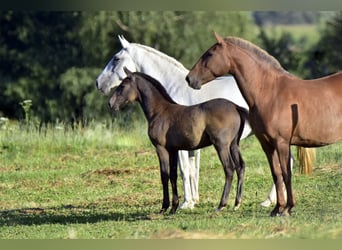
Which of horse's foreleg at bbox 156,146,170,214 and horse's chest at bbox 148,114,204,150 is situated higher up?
horse's chest at bbox 148,114,204,150

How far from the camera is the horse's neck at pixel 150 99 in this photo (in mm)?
11195

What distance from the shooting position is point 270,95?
10133mm

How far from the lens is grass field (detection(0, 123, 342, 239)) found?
921 centimetres

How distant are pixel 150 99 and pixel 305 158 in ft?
9.15

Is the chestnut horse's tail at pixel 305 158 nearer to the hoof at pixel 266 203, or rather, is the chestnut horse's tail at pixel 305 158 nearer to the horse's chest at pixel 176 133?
the hoof at pixel 266 203

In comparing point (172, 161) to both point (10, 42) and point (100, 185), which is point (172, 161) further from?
point (10, 42)

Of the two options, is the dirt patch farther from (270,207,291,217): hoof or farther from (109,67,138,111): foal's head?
(270,207,291,217): hoof

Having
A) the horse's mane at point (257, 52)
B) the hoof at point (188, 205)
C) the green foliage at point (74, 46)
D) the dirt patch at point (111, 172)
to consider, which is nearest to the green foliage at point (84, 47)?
the green foliage at point (74, 46)

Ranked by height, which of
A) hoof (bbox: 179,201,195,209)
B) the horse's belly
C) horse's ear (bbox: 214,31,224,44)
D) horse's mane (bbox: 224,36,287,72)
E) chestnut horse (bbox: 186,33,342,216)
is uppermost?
horse's ear (bbox: 214,31,224,44)

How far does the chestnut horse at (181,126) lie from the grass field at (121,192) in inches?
20.3

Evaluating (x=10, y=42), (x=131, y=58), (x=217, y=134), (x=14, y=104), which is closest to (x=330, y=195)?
(x=217, y=134)

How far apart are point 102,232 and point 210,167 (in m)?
5.90

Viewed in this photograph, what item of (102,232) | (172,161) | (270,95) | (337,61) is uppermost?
(337,61)

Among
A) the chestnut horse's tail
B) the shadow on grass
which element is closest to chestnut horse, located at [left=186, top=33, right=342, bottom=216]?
the shadow on grass
